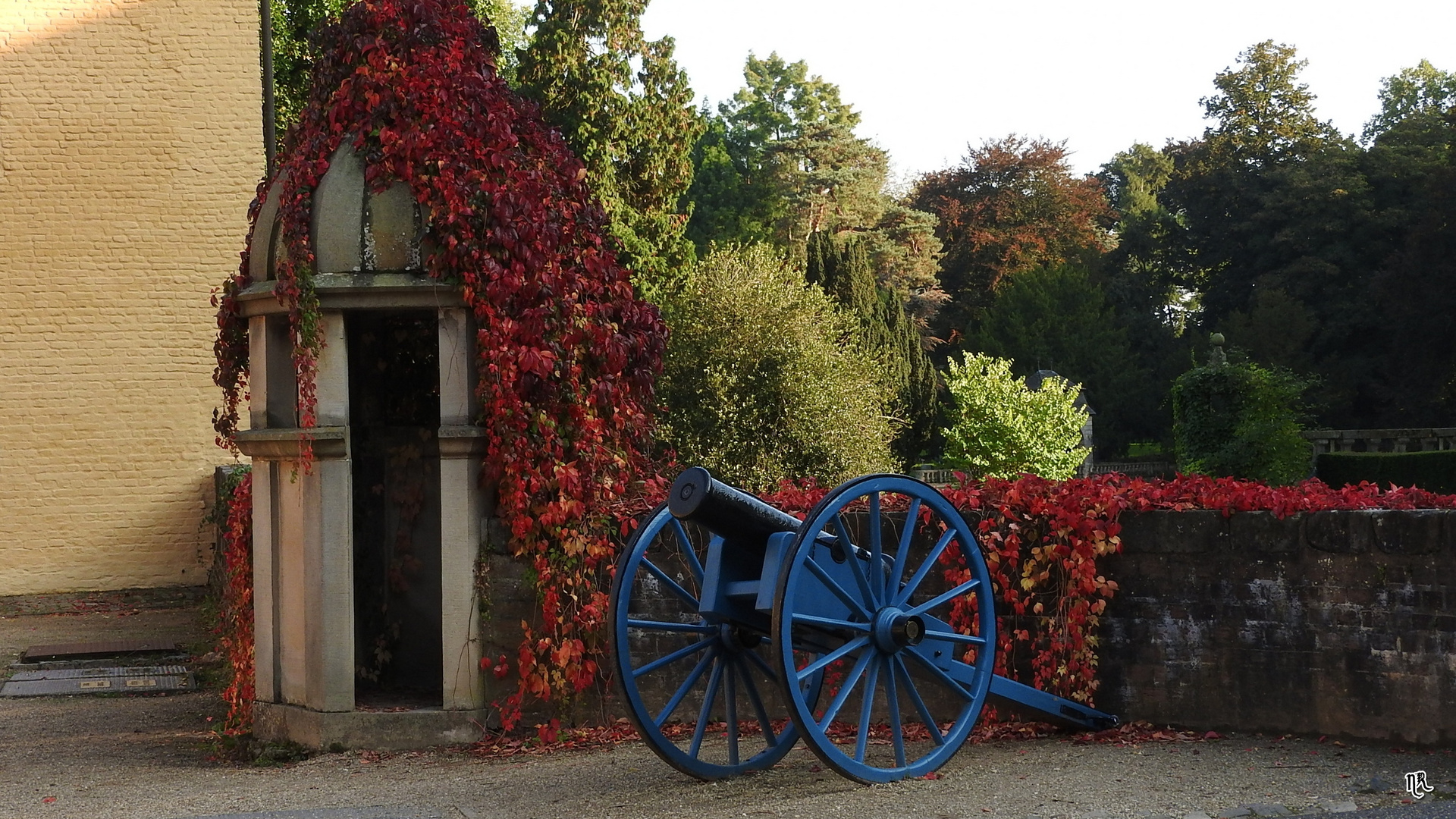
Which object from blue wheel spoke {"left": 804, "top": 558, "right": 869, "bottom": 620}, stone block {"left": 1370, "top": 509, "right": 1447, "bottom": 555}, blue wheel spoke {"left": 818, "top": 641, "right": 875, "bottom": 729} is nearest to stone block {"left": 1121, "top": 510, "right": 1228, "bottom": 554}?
stone block {"left": 1370, "top": 509, "right": 1447, "bottom": 555}

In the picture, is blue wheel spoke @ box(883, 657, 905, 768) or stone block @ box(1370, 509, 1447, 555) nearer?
blue wheel spoke @ box(883, 657, 905, 768)

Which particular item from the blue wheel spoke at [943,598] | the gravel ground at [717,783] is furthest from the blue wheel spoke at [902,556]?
the gravel ground at [717,783]

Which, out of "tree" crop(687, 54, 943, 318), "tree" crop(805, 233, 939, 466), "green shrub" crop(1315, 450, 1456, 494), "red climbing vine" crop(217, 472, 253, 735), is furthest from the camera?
"tree" crop(687, 54, 943, 318)

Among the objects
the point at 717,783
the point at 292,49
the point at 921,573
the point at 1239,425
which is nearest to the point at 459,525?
the point at 717,783

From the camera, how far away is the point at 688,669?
7246 mm

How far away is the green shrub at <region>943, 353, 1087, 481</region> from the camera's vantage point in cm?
2783

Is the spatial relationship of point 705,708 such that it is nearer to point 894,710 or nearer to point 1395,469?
point 894,710

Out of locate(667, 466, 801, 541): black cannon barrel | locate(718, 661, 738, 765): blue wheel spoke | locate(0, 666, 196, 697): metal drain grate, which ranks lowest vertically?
locate(0, 666, 196, 697): metal drain grate

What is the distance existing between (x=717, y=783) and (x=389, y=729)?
2.04 metres

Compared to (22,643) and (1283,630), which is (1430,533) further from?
(22,643)

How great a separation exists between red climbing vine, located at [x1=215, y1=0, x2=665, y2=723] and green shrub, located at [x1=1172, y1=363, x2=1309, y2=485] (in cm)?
2126

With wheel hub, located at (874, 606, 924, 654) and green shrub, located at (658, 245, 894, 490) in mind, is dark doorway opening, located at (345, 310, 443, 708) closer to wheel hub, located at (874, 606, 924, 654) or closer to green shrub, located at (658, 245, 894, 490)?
wheel hub, located at (874, 606, 924, 654)

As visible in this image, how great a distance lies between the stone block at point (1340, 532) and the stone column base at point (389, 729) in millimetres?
4206

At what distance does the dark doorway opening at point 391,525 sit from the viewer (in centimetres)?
855
